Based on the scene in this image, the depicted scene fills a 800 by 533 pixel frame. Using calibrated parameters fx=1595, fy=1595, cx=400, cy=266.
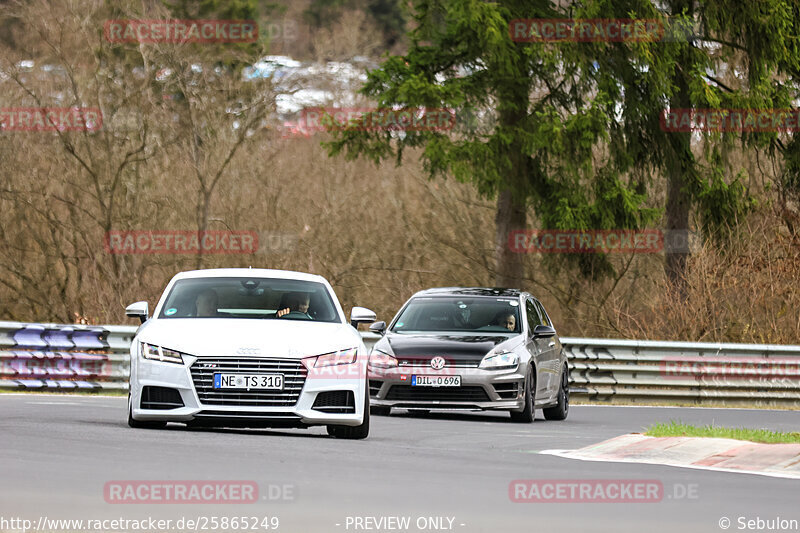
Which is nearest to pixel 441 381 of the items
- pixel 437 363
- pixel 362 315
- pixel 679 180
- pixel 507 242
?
pixel 437 363

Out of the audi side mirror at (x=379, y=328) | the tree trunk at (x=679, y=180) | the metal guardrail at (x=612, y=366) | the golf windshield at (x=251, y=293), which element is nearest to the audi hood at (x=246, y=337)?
the golf windshield at (x=251, y=293)

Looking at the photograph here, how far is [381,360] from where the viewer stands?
19688mm

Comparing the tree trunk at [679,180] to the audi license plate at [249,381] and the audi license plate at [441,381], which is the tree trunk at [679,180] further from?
the audi license plate at [249,381]

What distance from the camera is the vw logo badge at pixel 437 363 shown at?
19250 mm

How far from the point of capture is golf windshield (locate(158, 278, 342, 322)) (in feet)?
51.2

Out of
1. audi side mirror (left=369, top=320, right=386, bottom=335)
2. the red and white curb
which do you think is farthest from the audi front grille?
audi side mirror (left=369, top=320, right=386, bottom=335)

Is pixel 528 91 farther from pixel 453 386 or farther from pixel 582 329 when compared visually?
pixel 453 386

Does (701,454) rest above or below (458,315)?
below

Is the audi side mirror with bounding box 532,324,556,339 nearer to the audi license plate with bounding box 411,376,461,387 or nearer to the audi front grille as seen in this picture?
the audi license plate with bounding box 411,376,461,387

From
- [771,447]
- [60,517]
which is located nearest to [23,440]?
[60,517]

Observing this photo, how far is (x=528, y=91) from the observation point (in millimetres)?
33688

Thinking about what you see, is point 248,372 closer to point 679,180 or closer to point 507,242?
point 507,242

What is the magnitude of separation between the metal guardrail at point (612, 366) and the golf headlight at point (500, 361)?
514 cm

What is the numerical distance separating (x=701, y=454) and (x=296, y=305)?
4.21 metres
